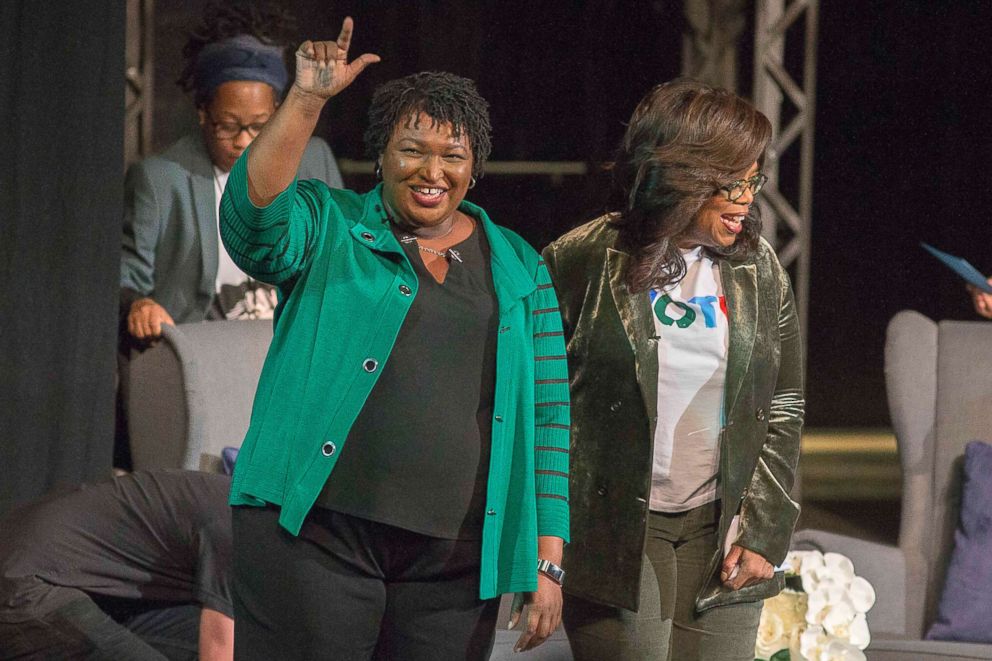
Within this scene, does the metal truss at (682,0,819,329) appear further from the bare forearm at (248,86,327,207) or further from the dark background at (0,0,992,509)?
the bare forearm at (248,86,327,207)

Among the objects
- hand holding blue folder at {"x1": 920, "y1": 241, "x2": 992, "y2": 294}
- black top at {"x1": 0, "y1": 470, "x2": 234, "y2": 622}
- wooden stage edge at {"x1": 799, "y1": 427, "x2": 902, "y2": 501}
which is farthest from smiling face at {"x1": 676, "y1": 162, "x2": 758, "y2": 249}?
wooden stage edge at {"x1": 799, "y1": 427, "x2": 902, "y2": 501}

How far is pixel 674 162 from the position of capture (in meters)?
2.12

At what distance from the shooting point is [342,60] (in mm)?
1688

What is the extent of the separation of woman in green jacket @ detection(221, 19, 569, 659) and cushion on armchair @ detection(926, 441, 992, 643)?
1532 mm

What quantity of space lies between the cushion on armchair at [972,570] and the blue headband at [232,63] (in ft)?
6.27

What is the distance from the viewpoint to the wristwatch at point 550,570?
6.19 ft

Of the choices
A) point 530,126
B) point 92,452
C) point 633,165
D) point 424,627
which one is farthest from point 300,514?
point 530,126

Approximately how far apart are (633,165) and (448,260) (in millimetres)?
438

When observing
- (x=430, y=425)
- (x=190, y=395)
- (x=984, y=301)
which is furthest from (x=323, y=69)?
(x=984, y=301)

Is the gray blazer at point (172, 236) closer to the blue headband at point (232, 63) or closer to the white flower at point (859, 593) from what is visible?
the blue headband at point (232, 63)

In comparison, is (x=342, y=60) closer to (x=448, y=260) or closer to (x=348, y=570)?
(x=448, y=260)

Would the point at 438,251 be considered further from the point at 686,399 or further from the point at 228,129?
the point at 228,129

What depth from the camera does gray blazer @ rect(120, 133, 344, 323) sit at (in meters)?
3.49

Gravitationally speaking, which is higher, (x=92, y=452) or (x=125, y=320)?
(x=125, y=320)
